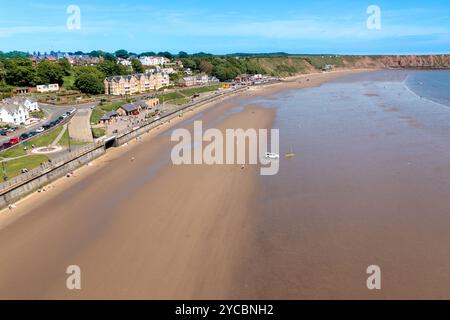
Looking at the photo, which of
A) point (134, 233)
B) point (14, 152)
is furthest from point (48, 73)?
point (134, 233)

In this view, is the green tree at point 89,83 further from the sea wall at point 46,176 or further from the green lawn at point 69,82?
the sea wall at point 46,176

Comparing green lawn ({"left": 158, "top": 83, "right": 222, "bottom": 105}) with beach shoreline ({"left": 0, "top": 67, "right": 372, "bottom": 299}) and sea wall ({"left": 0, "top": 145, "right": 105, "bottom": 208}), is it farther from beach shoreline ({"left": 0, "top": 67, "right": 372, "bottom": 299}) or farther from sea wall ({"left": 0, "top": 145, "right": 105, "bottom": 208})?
beach shoreline ({"left": 0, "top": 67, "right": 372, "bottom": 299})

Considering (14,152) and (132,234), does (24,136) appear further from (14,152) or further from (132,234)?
(132,234)

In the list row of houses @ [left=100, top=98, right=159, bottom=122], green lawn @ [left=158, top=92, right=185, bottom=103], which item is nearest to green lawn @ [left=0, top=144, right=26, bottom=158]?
row of houses @ [left=100, top=98, right=159, bottom=122]

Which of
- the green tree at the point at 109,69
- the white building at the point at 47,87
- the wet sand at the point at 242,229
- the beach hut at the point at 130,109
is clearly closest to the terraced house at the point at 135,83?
the green tree at the point at 109,69

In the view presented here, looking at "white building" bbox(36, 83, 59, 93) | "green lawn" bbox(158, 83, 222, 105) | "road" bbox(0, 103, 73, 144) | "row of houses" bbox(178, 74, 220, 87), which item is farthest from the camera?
"row of houses" bbox(178, 74, 220, 87)
